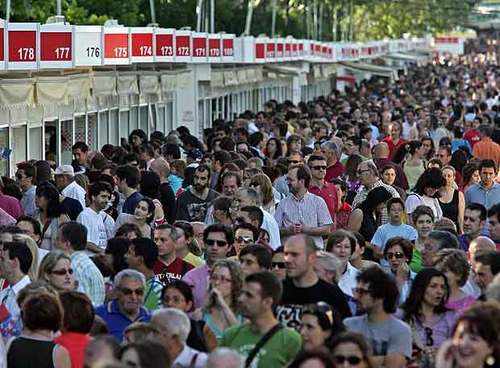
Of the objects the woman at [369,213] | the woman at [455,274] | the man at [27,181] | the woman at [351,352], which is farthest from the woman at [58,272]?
the man at [27,181]

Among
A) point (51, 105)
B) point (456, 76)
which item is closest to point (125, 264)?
point (51, 105)

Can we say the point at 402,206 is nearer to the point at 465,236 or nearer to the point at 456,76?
the point at 465,236

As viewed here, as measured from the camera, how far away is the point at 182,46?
1293 inches

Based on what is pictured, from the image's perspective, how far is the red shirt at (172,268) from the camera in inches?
518

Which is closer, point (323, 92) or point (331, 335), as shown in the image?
point (331, 335)

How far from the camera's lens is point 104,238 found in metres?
15.5

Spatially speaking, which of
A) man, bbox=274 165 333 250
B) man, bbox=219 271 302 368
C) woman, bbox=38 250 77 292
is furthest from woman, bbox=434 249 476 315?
man, bbox=274 165 333 250

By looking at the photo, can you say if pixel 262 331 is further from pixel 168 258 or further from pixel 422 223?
pixel 422 223

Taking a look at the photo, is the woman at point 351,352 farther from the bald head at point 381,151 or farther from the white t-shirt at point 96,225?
the bald head at point 381,151

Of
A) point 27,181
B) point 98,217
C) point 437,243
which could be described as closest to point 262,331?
point 437,243

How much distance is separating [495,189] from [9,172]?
6745mm

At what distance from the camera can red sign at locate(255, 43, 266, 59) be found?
4205 cm

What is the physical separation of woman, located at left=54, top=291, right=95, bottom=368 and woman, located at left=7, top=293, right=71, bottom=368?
0.06 meters

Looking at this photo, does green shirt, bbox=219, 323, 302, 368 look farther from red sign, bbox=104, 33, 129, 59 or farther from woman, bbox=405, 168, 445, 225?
red sign, bbox=104, 33, 129, 59
